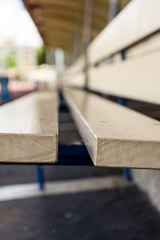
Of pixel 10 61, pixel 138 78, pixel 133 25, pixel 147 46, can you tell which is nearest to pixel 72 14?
pixel 147 46

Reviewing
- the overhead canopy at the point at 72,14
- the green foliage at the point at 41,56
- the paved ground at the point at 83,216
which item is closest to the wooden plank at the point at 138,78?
the paved ground at the point at 83,216

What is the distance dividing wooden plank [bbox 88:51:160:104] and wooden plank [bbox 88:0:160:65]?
0.11 m

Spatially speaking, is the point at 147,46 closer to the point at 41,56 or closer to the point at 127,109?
the point at 127,109

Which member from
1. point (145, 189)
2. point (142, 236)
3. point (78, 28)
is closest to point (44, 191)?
point (145, 189)

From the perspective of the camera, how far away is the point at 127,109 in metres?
1.34

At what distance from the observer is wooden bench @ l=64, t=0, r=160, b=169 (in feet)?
2.26

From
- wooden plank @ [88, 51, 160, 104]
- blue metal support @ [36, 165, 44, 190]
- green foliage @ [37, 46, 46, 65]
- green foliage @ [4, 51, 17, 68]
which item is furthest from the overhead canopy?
green foliage @ [4, 51, 17, 68]

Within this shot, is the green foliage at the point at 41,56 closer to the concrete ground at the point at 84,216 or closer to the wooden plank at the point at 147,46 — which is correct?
the wooden plank at the point at 147,46

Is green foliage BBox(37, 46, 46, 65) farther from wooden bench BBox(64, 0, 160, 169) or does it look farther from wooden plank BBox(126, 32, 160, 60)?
wooden plank BBox(126, 32, 160, 60)

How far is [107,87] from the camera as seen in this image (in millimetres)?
2221

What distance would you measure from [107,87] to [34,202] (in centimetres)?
95

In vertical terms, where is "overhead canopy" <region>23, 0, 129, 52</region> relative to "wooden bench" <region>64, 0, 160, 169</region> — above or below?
above

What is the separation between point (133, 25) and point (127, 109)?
0.48 meters

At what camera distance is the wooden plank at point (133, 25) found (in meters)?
1.27
